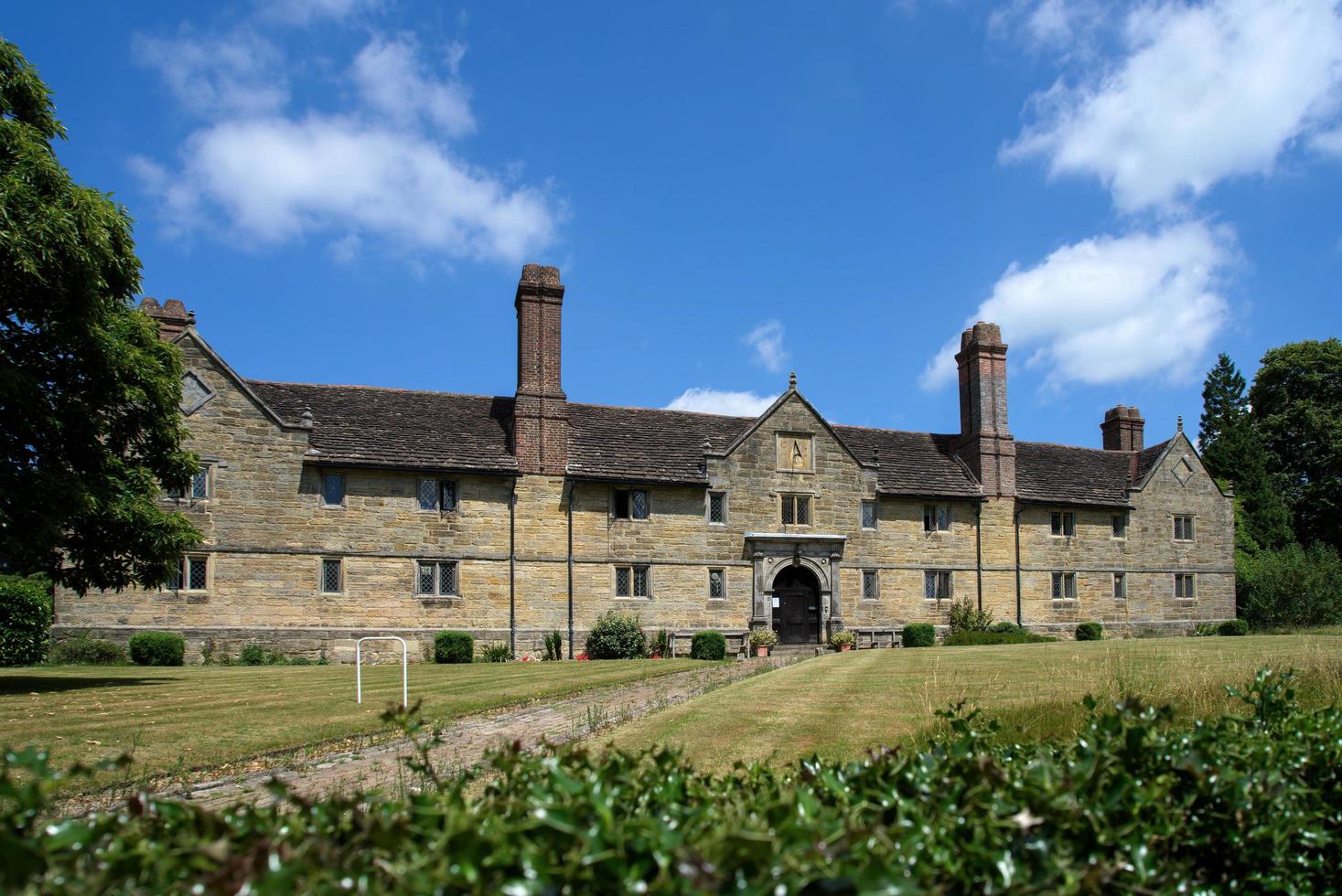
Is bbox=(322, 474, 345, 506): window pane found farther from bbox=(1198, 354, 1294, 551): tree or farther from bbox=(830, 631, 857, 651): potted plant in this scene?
bbox=(1198, 354, 1294, 551): tree

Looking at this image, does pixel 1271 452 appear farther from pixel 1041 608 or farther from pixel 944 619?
pixel 944 619

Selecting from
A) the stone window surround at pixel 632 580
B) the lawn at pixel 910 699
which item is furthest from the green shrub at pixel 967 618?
the lawn at pixel 910 699

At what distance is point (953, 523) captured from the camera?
40062 mm

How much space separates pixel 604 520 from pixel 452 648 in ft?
22.3

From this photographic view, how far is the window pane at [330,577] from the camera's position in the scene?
1248 inches

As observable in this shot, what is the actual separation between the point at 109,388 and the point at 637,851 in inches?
812

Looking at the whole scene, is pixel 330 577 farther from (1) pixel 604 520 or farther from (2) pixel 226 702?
(2) pixel 226 702

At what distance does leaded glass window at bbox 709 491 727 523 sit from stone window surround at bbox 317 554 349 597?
12788 mm

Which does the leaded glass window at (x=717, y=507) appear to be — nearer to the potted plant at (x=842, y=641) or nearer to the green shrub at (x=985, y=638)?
the potted plant at (x=842, y=641)

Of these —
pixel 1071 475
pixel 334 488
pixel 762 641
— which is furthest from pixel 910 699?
pixel 1071 475

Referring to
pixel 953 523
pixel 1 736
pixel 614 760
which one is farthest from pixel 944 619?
pixel 614 760

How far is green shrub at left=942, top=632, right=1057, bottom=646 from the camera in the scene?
117 feet

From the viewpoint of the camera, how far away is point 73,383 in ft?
65.4

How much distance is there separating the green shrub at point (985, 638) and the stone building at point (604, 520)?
227cm
